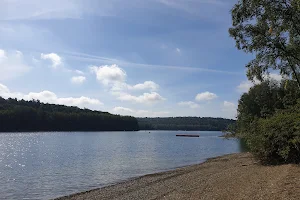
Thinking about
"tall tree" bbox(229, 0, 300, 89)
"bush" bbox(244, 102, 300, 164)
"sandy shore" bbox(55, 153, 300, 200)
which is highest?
"tall tree" bbox(229, 0, 300, 89)

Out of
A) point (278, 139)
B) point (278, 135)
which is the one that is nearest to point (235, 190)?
point (278, 139)

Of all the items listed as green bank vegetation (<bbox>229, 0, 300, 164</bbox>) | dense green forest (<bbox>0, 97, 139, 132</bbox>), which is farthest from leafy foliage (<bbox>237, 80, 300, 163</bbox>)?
dense green forest (<bbox>0, 97, 139, 132</bbox>)

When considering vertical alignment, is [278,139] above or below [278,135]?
below

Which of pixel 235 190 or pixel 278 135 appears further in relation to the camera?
pixel 278 135

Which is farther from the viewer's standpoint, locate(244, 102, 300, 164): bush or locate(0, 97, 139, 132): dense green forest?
locate(0, 97, 139, 132): dense green forest

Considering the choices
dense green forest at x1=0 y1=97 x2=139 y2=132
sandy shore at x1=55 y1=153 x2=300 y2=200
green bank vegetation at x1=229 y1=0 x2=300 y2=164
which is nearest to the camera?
sandy shore at x1=55 y1=153 x2=300 y2=200

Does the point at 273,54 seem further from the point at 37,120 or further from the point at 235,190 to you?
the point at 37,120

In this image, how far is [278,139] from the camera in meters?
18.3

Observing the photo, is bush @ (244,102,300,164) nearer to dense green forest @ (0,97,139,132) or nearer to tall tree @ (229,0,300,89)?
tall tree @ (229,0,300,89)

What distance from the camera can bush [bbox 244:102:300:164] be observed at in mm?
17422

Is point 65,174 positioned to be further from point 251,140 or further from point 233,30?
point 233,30

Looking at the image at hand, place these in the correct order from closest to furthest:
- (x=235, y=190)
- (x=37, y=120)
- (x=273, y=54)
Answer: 1. (x=235, y=190)
2. (x=273, y=54)
3. (x=37, y=120)

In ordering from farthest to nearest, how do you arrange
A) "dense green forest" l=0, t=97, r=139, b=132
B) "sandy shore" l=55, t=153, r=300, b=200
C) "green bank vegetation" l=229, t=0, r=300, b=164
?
"dense green forest" l=0, t=97, r=139, b=132 < "green bank vegetation" l=229, t=0, r=300, b=164 < "sandy shore" l=55, t=153, r=300, b=200

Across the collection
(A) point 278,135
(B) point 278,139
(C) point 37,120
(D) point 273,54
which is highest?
(C) point 37,120
